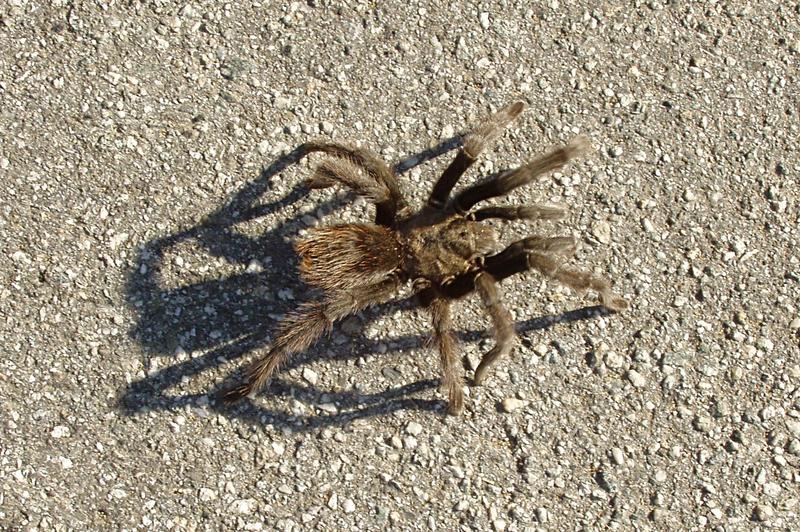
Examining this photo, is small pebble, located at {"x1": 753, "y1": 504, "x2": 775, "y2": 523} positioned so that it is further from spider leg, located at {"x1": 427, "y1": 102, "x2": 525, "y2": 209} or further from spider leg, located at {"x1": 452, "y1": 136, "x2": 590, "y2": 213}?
spider leg, located at {"x1": 427, "y1": 102, "x2": 525, "y2": 209}

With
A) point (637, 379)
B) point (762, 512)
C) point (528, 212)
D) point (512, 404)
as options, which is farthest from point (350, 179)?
point (762, 512)

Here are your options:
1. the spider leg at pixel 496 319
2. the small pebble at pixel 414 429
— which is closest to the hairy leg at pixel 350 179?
the spider leg at pixel 496 319

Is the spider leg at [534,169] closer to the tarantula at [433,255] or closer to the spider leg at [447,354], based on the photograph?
the tarantula at [433,255]

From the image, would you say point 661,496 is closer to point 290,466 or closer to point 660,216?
point 660,216

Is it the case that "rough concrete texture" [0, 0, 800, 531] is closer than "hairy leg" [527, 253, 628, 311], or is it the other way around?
"hairy leg" [527, 253, 628, 311]

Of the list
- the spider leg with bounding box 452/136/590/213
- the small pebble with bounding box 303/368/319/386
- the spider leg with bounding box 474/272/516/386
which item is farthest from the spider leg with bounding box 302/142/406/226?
the small pebble with bounding box 303/368/319/386

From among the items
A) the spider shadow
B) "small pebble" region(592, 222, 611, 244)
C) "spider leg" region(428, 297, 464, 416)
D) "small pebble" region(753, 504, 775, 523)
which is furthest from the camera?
"small pebble" region(592, 222, 611, 244)

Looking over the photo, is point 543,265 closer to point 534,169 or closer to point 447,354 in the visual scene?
point 534,169
